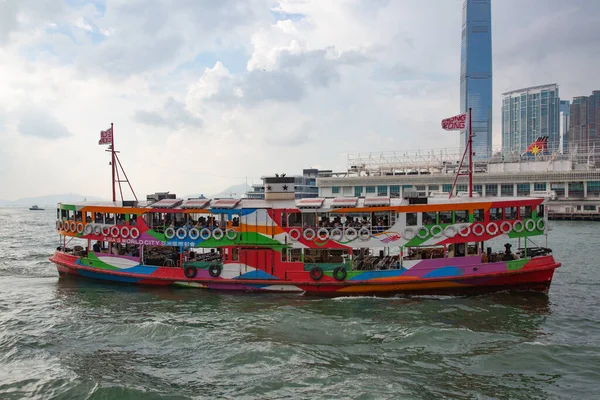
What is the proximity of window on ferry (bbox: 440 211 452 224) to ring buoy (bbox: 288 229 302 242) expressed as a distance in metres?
5.92

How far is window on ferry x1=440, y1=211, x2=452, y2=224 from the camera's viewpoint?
1909cm

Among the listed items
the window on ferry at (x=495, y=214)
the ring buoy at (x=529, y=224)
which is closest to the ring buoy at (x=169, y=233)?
the window on ferry at (x=495, y=214)

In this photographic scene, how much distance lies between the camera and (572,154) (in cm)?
7881

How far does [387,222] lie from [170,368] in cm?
1085

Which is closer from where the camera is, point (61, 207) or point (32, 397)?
point (32, 397)

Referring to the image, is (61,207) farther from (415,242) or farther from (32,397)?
(415,242)

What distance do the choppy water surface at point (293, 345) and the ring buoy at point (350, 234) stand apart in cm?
256

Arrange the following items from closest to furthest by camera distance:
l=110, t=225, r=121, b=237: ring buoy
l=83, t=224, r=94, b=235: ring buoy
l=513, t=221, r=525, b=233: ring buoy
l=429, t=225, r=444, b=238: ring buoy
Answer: l=429, t=225, r=444, b=238: ring buoy → l=513, t=221, r=525, b=233: ring buoy → l=110, t=225, r=121, b=237: ring buoy → l=83, t=224, r=94, b=235: ring buoy

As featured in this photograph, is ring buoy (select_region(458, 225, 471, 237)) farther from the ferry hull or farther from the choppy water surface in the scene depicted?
the choppy water surface

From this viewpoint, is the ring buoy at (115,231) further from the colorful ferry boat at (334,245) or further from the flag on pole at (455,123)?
the flag on pole at (455,123)

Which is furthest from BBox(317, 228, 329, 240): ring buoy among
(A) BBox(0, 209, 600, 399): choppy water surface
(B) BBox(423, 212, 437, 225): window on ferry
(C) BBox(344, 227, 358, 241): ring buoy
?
(B) BBox(423, 212, 437, 225): window on ferry

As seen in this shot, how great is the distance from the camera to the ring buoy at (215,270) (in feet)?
66.2

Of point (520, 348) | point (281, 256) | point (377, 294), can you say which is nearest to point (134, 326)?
point (281, 256)

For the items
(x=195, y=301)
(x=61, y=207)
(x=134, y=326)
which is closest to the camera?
(x=134, y=326)
